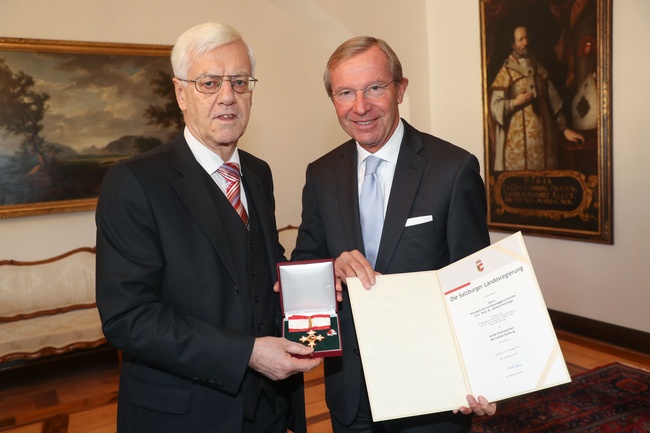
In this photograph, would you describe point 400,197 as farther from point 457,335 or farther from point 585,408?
point 585,408

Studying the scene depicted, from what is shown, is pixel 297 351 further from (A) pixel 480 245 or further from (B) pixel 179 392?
(A) pixel 480 245

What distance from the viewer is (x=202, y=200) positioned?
68.5 inches

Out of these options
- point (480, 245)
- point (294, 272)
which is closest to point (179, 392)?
point (294, 272)

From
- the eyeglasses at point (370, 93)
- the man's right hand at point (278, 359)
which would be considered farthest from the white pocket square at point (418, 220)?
the man's right hand at point (278, 359)

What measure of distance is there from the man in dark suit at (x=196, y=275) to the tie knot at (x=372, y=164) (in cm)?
46

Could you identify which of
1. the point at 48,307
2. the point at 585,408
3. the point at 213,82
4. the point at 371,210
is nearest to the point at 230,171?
the point at 213,82

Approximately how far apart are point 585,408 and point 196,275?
3.37m

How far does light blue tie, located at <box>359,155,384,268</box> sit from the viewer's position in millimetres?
1993

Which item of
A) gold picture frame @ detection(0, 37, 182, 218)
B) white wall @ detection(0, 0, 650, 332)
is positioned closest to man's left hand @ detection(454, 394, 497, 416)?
white wall @ detection(0, 0, 650, 332)

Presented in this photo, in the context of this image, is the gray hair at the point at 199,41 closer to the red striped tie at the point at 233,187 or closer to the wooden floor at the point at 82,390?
the red striped tie at the point at 233,187

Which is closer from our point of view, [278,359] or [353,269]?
[278,359]

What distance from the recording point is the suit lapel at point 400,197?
1901 mm

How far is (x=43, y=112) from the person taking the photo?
5602mm

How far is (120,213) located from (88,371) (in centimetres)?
456
